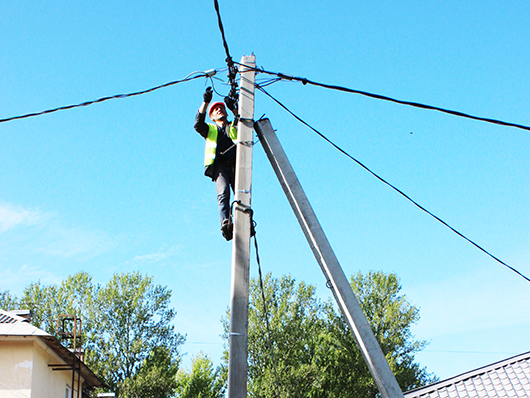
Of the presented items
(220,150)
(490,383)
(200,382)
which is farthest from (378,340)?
(220,150)

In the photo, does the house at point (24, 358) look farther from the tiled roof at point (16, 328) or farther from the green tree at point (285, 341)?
the green tree at point (285, 341)

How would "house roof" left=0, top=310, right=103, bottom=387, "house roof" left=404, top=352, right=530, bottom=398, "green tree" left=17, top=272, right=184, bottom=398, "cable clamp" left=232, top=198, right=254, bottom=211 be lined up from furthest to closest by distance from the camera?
1. "green tree" left=17, top=272, right=184, bottom=398
2. "house roof" left=0, top=310, right=103, bottom=387
3. "house roof" left=404, top=352, right=530, bottom=398
4. "cable clamp" left=232, top=198, right=254, bottom=211

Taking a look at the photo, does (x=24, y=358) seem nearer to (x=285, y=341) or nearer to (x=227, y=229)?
(x=227, y=229)

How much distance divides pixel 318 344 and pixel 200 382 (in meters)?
7.61

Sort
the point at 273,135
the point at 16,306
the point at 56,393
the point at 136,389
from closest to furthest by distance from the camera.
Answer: the point at 273,135, the point at 56,393, the point at 136,389, the point at 16,306

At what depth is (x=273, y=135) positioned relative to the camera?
538 centimetres

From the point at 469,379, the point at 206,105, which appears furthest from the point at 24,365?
the point at 206,105

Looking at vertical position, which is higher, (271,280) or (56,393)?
(271,280)

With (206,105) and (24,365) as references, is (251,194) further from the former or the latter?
(24,365)

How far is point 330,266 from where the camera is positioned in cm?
486

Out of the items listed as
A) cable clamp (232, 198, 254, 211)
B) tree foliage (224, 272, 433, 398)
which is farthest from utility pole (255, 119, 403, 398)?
tree foliage (224, 272, 433, 398)

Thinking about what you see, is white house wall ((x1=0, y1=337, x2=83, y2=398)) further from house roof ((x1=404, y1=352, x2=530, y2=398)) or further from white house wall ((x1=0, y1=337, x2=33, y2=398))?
house roof ((x1=404, y1=352, x2=530, y2=398))

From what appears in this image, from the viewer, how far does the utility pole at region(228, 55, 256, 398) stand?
4.11 metres

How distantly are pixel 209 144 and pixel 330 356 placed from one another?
29325 mm
